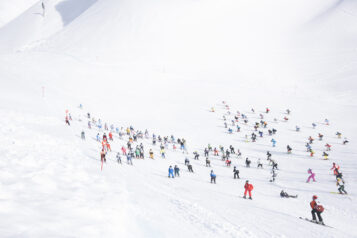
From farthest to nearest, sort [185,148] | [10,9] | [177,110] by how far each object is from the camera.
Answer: [10,9] → [177,110] → [185,148]

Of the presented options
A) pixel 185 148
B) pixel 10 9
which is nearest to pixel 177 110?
pixel 185 148

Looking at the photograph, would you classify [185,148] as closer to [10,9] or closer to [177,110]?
[177,110]

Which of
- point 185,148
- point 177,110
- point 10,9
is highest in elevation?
point 10,9

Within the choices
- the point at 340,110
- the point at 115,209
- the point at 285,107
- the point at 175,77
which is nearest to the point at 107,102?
the point at 175,77

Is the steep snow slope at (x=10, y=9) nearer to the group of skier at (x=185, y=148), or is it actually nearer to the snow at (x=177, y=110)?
the snow at (x=177, y=110)

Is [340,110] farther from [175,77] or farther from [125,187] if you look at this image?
→ [125,187]

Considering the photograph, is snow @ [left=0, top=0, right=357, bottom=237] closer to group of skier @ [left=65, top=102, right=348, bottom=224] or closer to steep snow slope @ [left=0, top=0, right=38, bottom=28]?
group of skier @ [left=65, top=102, right=348, bottom=224]

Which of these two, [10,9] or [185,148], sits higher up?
[10,9]

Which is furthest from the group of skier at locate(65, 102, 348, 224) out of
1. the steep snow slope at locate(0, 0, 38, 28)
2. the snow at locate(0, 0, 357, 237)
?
the steep snow slope at locate(0, 0, 38, 28)

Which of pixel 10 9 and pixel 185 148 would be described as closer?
pixel 185 148
